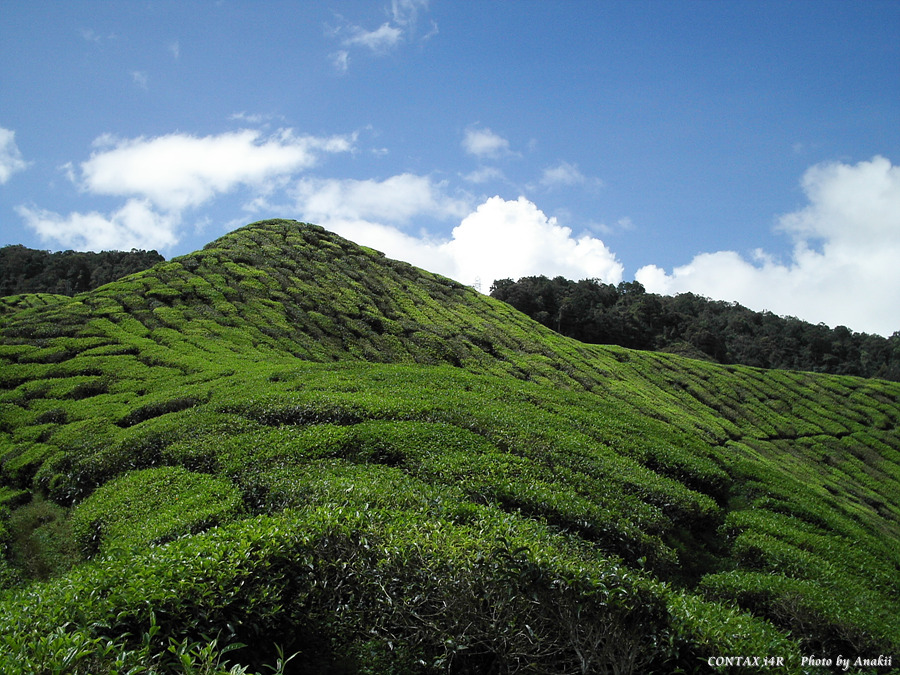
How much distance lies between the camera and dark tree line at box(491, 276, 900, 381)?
65000mm

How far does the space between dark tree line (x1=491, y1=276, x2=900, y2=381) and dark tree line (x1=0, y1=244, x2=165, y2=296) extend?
4505 centimetres

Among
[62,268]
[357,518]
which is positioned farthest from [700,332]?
[62,268]

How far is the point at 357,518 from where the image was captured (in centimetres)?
692

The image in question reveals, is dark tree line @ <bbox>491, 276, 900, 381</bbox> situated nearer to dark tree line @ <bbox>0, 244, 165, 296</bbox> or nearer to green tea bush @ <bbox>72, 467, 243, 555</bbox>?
dark tree line @ <bbox>0, 244, 165, 296</bbox>

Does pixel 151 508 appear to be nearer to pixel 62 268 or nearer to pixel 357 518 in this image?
pixel 357 518

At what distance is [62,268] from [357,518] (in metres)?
62.2

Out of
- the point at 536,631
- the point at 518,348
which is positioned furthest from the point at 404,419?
the point at 518,348

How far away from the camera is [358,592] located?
20.0 ft

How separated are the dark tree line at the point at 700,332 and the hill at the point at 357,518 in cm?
4136

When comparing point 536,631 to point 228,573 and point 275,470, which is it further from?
point 275,470

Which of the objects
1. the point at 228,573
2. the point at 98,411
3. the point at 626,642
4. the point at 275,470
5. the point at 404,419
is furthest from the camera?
the point at 98,411

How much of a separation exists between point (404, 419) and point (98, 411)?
28.7ft

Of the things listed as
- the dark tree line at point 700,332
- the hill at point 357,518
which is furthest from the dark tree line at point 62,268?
the dark tree line at point 700,332

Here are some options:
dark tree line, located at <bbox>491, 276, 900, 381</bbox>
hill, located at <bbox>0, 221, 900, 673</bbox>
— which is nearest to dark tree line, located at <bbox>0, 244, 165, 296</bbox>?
hill, located at <bbox>0, 221, 900, 673</bbox>
